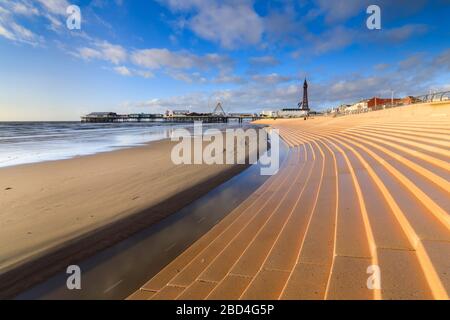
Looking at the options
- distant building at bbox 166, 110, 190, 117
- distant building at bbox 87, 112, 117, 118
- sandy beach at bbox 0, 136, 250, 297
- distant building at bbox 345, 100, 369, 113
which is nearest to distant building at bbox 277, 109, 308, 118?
distant building at bbox 345, 100, 369, 113

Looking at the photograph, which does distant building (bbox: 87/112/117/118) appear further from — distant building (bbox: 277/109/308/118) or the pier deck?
the pier deck

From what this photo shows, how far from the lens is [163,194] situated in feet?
20.8

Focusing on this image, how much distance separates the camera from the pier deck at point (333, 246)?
217 cm

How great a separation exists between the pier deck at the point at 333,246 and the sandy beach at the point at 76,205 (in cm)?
159

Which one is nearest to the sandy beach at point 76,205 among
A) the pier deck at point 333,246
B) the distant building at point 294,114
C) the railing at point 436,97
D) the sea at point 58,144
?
the pier deck at point 333,246

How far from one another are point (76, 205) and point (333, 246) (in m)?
5.05

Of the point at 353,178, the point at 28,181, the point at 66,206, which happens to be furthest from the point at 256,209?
the point at 28,181

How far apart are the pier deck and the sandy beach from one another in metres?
1.59

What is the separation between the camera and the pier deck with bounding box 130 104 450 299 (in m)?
2.17

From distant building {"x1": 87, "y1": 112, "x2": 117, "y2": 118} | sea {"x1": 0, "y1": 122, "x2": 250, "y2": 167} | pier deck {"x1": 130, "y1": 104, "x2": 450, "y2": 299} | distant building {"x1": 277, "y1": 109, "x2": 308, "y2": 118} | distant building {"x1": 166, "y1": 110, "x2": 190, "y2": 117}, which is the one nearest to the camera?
pier deck {"x1": 130, "y1": 104, "x2": 450, "y2": 299}

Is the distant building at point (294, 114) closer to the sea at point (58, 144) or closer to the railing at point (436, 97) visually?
the railing at point (436, 97)

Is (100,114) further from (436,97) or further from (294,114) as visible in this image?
(436,97)

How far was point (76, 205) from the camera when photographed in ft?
18.0

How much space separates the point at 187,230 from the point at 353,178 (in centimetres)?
366
